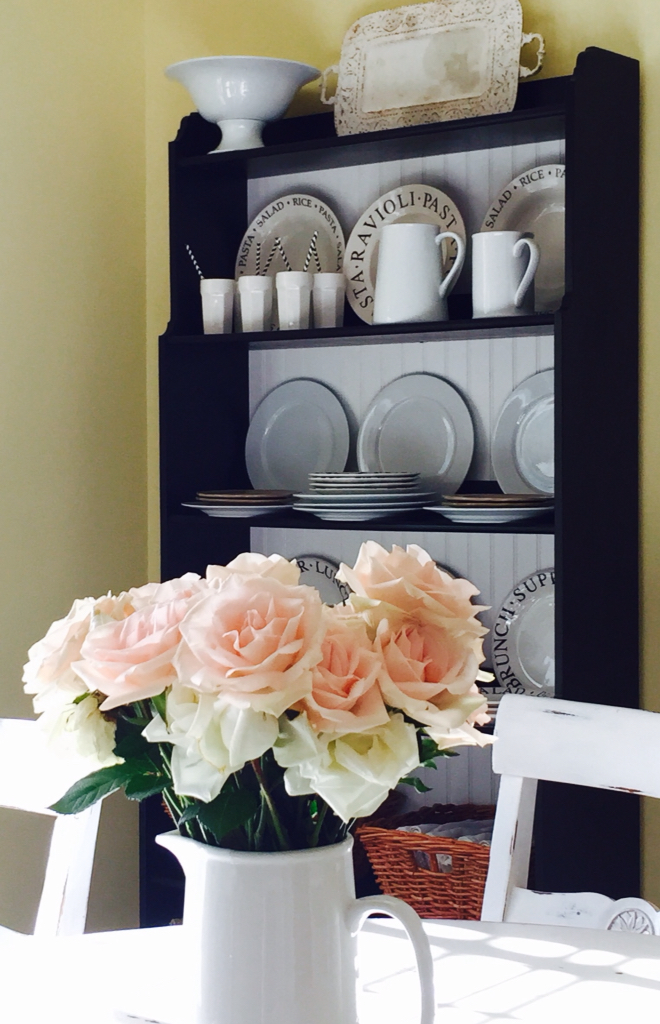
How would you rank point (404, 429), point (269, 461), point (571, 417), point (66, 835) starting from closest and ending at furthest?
1. point (66, 835)
2. point (571, 417)
3. point (404, 429)
4. point (269, 461)

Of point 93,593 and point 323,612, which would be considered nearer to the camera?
point 323,612

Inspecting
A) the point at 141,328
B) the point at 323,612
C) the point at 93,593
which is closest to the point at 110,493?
the point at 93,593

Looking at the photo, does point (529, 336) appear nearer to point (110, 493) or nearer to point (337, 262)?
point (337, 262)

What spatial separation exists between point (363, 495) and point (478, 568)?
0.32 m

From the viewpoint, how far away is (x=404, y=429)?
2248 millimetres

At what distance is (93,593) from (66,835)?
1.21 metres

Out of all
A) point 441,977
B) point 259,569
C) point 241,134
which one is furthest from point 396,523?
point 259,569

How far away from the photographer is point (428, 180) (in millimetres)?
2211

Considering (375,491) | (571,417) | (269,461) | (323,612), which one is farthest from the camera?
(269,461)

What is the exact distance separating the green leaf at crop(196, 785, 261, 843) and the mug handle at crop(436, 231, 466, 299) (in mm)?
1418

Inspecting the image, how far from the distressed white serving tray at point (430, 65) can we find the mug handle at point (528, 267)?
285 millimetres

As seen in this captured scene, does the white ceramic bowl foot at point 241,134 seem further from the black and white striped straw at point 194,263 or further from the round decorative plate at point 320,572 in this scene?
the round decorative plate at point 320,572

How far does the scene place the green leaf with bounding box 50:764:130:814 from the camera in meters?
0.75

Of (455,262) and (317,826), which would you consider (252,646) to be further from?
(455,262)
